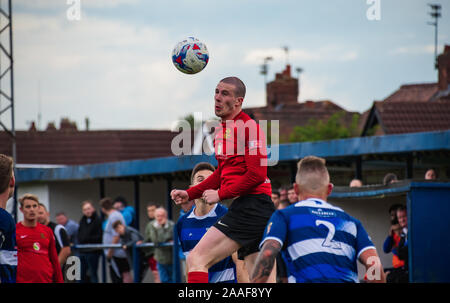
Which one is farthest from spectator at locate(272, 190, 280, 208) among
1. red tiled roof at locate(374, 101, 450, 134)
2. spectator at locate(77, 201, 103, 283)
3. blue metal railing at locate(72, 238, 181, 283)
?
red tiled roof at locate(374, 101, 450, 134)

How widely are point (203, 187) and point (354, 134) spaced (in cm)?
5233

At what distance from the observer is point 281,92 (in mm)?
67188

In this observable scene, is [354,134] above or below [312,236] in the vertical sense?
above

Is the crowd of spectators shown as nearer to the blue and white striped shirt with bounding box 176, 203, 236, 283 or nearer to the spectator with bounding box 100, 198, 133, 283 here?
the spectator with bounding box 100, 198, 133, 283

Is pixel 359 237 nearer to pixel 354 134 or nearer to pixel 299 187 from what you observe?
pixel 299 187

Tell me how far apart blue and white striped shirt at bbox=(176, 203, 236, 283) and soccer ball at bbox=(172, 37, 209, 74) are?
6.38 feet

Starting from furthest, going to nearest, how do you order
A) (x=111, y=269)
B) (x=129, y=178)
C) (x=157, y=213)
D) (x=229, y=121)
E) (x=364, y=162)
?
(x=129, y=178) → (x=364, y=162) → (x=111, y=269) → (x=157, y=213) → (x=229, y=121)

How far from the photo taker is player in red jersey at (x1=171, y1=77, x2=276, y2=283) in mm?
7137

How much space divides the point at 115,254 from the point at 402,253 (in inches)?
271

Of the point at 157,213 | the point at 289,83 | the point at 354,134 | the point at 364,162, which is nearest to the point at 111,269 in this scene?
the point at 157,213

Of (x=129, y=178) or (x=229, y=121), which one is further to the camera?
(x=129, y=178)

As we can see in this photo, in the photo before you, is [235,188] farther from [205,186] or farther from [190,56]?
[190,56]

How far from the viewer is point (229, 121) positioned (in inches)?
290

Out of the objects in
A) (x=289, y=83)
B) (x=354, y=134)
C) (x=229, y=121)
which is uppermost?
(x=289, y=83)
